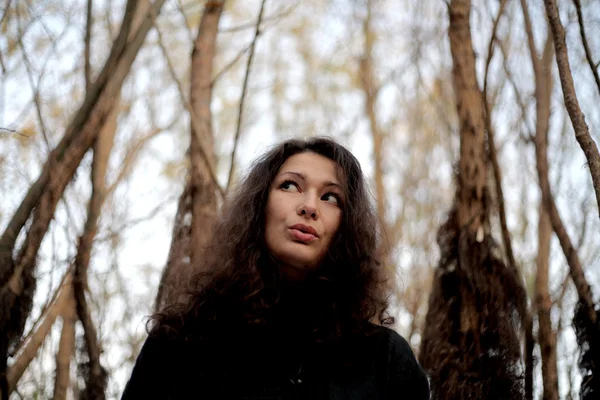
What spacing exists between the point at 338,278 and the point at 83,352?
1.16 m

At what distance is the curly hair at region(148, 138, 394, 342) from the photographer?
2.07m

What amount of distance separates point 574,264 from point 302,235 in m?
0.97

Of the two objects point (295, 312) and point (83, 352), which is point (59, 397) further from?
point (295, 312)

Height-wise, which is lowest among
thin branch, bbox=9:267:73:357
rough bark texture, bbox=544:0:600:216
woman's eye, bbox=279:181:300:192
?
thin branch, bbox=9:267:73:357

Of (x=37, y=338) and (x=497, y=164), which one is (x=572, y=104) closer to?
(x=497, y=164)

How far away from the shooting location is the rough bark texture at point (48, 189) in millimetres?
2242

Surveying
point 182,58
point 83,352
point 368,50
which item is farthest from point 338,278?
point 182,58

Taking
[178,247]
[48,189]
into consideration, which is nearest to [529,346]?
[178,247]

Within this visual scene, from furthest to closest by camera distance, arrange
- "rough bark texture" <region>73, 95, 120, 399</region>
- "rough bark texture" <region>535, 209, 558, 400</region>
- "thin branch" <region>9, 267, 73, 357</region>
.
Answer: "rough bark texture" <region>73, 95, 120, 399</region>
"rough bark texture" <region>535, 209, 558, 400</region>
"thin branch" <region>9, 267, 73, 357</region>

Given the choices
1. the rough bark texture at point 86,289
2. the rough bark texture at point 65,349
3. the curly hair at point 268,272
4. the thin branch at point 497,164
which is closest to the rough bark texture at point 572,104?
the thin branch at point 497,164

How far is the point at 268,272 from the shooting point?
2.12m

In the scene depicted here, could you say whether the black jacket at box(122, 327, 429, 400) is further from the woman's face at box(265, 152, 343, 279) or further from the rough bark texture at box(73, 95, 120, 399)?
the rough bark texture at box(73, 95, 120, 399)

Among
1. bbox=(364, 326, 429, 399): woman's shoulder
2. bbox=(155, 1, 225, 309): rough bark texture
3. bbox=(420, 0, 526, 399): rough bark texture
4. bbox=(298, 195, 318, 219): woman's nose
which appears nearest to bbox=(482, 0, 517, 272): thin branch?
bbox=(420, 0, 526, 399): rough bark texture

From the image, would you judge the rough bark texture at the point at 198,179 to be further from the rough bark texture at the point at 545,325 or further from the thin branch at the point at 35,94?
the rough bark texture at the point at 545,325
